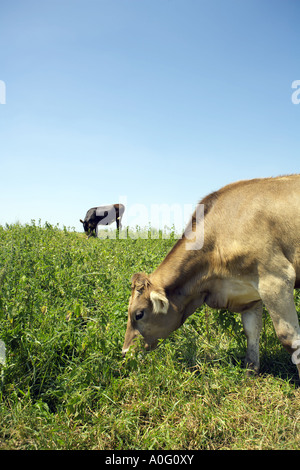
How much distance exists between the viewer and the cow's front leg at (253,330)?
476 cm

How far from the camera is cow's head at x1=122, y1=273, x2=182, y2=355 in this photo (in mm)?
4500

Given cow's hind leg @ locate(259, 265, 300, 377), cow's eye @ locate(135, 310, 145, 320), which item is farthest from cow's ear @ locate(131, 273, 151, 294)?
cow's hind leg @ locate(259, 265, 300, 377)

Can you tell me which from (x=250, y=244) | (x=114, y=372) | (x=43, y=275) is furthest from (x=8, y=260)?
(x=250, y=244)

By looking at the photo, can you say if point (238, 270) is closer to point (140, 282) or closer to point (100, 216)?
point (140, 282)

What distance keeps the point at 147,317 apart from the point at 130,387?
91cm

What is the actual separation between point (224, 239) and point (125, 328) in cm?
173

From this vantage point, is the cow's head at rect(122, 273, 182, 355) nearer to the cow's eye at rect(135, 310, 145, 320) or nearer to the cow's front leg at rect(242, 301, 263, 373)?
the cow's eye at rect(135, 310, 145, 320)

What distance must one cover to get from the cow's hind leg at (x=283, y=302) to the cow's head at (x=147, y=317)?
46.0 inches

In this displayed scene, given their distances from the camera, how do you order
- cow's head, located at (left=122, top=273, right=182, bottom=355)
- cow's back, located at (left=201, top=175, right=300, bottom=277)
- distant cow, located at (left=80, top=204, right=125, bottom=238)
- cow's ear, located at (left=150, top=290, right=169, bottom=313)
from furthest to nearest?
distant cow, located at (left=80, top=204, right=125, bottom=238) < cow's head, located at (left=122, top=273, right=182, bottom=355) < cow's ear, located at (left=150, top=290, right=169, bottom=313) < cow's back, located at (left=201, top=175, right=300, bottom=277)

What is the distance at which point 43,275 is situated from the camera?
609 cm

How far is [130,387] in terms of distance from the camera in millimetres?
3836

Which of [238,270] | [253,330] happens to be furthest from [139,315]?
[253,330]

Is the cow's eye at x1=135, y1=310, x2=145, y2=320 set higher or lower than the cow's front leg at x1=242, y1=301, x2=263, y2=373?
higher

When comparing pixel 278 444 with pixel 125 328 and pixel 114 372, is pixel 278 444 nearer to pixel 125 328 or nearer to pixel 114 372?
pixel 114 372
